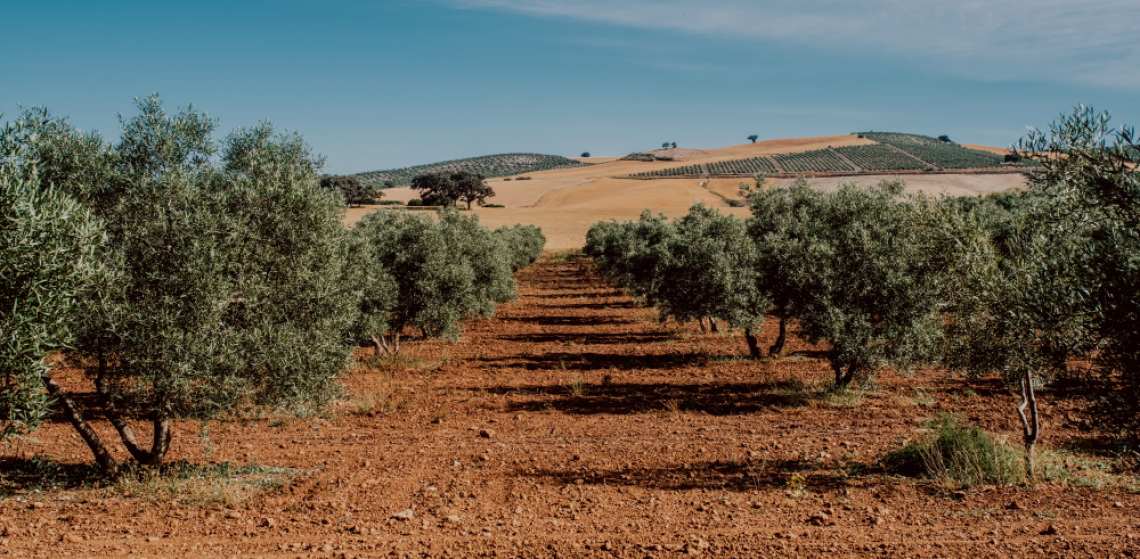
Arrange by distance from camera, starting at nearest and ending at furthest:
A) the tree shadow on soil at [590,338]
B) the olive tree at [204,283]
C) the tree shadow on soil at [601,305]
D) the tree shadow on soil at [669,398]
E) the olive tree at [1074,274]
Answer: the olive tree at [1074,274], the olive tree at [204,283], the tree shadow on soil at [669,398], the tree shadow on soil at [590,338], the tree shadow on soil at [601,305]

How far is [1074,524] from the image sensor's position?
33.3 ft

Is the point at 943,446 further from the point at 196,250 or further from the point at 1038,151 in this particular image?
the point at 196,250

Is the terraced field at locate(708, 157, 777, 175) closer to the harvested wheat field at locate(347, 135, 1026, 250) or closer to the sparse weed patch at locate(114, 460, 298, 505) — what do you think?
the harvested wheat field at locate(347, 135, 1026, 250)

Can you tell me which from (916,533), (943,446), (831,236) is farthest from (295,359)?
(831,236)

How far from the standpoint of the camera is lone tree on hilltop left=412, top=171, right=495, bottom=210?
375 ft

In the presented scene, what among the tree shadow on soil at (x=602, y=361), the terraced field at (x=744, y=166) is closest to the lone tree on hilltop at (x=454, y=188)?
the terraced field at (x=744, y=166)

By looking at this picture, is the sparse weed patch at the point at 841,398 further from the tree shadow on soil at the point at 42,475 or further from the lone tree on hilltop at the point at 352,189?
the lone tree on hilltop at the point at 352,189

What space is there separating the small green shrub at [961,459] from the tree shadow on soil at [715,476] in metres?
1.66

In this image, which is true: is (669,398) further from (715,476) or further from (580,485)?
(580,485)

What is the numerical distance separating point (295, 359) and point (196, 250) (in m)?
2.63

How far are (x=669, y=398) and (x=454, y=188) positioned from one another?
321 ft

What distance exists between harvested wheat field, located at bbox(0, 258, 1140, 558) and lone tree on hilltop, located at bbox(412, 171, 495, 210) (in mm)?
93198

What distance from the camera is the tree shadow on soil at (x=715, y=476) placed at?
12875 millimetres

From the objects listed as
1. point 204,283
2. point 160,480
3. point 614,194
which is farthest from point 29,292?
point 614,194
